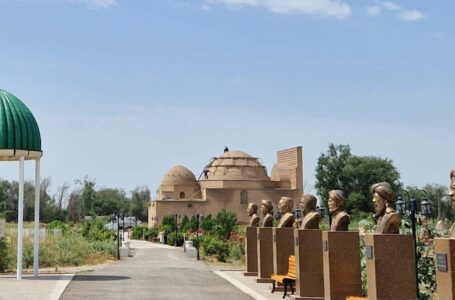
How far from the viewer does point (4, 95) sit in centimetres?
1822

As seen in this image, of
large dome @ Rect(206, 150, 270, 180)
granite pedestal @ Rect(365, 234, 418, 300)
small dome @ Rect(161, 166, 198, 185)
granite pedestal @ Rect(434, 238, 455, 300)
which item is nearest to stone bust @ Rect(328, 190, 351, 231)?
granite pedestal @ Rect(365, 234, 418, 300)

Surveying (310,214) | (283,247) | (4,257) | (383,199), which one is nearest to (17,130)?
(4,257)

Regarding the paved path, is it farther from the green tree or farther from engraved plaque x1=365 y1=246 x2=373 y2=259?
the green tree

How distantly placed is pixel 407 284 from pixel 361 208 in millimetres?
71522

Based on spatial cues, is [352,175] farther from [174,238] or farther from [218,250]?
[218,250]

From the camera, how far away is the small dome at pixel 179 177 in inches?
3250

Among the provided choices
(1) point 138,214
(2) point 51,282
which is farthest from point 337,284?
(1) point 138,214

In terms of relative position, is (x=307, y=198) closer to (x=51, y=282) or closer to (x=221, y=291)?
(x=221, y=291)

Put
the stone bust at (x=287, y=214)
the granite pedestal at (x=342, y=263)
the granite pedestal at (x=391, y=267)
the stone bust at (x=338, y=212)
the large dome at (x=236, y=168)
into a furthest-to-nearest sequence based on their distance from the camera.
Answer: the large dome at (x=236, y=168)
the stone bust at (x=287, y=214)
the stone bust at (x=338, y=212)
the granite pedestal at (x=342, y=263)
the granite pedestal at (x=391, y=267)

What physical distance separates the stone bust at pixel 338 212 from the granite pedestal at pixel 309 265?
1119 mm

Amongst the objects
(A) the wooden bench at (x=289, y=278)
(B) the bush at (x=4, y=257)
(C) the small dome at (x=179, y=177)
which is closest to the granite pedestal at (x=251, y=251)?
(A) the wooden bench at (x=289, y=278)

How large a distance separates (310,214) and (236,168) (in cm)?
6745

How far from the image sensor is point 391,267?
9734 millimetres

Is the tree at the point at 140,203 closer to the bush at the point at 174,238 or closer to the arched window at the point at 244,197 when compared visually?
the arched window at the point at 244,197
